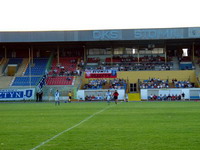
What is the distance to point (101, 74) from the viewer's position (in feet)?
221

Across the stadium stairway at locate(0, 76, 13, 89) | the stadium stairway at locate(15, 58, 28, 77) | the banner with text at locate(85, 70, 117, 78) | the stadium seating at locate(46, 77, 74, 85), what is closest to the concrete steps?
the banner with text at locate(85, 70, 117, 78)

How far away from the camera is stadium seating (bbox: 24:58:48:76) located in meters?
70.6

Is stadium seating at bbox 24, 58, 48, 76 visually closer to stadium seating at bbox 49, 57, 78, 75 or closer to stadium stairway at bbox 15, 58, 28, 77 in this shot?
stadium stairway at bbox 15, 58, 28, 77

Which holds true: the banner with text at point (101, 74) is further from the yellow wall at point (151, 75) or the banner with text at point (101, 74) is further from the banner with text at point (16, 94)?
the banner with text at point (16, 94)

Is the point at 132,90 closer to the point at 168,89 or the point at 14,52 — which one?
the point at 168,89

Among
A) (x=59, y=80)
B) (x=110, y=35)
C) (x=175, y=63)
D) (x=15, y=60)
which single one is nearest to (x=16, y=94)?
(x=59, y=80)

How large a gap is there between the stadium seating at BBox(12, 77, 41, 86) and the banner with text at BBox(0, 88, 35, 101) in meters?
6.59

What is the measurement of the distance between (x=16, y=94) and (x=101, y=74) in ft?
50.2

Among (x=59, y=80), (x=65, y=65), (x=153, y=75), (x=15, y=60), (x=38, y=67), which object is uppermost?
(x=15, y=60)

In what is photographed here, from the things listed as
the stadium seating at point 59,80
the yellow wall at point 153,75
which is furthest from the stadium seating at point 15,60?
the yellow wall at point 153,75

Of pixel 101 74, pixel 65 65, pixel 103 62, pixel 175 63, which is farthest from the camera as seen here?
pixel 103 62

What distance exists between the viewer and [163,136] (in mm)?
12500

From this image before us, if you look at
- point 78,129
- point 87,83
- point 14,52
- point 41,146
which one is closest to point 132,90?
point 87,83

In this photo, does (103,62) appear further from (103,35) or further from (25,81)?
(25,81)
